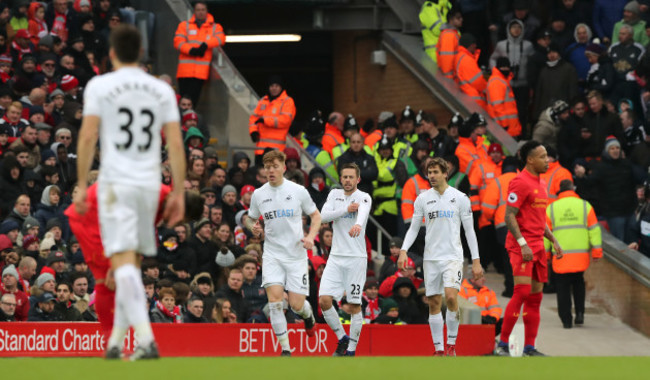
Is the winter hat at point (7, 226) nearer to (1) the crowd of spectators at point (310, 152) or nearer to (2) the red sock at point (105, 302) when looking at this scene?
(1) the crowd of spectators at point (310, 152)

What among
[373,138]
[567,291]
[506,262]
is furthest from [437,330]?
[373,138]

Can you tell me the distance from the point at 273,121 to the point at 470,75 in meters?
4.46

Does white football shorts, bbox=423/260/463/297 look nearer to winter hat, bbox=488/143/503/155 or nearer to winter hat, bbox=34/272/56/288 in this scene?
winter hat, bbox=34/272/56/288

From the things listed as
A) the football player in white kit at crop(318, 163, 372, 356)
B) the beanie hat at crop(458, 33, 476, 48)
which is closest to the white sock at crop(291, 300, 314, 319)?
the football player in white kit at crop(318, 163, 372, 356)

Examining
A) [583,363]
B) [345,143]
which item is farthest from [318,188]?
[583,363]

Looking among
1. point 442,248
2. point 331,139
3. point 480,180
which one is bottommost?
point 442,248

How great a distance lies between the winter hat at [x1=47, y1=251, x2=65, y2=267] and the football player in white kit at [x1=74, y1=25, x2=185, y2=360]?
302 inches

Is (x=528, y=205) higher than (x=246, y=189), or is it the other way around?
(x=246, y=189)

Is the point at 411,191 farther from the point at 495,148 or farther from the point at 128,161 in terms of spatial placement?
the point at 128,161

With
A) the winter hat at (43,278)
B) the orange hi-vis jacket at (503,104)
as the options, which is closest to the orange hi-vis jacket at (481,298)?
the winter hat at (43,278)

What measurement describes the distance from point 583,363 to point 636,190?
10.6 m

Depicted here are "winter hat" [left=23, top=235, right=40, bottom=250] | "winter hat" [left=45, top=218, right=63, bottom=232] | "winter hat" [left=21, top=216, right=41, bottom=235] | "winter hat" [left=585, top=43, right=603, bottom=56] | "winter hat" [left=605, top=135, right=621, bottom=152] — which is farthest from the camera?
"winter hat" [left=585, top=43, right=603, bottom=56]

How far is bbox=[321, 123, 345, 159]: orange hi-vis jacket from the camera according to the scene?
70.0 feet

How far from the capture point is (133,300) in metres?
8.30
